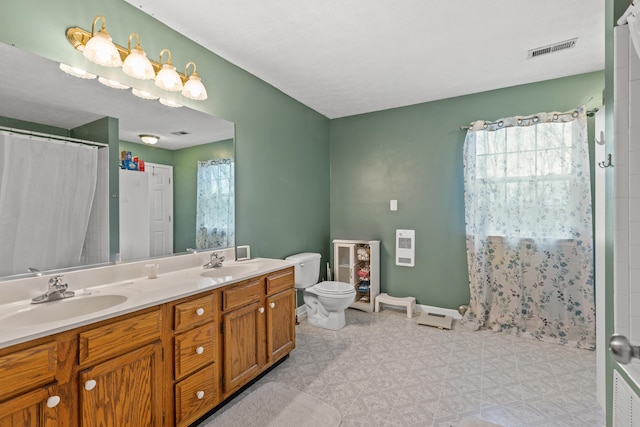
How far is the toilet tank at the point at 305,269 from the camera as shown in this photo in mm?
2996

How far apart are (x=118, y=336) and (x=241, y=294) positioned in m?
0.72

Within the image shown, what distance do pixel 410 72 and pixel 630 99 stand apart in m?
1.77

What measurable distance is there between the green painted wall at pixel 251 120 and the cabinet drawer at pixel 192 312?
1.00 metres

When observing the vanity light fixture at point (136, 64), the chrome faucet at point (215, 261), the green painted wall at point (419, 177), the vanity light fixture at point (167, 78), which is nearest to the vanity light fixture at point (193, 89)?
the vanity light fixture at point (167, 78)

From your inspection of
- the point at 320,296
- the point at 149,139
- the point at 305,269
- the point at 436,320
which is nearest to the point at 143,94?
the point at 149,139

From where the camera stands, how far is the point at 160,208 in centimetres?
203

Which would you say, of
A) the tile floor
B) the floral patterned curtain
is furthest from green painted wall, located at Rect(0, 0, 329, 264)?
the floral patterned curtain

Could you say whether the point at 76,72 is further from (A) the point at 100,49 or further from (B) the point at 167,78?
(B) the point at 167,78

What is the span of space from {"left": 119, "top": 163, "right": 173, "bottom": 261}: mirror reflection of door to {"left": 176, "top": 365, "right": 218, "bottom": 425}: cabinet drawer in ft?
2.73

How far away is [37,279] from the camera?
1.43 metres

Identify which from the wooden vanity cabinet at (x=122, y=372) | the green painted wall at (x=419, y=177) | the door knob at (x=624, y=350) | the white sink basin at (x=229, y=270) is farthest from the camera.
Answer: the green painted wall at (x=419, y=177)

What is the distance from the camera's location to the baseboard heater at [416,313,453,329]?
2.97 metres

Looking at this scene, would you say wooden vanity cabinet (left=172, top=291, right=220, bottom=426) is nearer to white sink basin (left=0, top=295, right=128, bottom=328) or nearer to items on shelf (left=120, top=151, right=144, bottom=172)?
white sink basin (left=0, top=295, right=128, bottom=328)

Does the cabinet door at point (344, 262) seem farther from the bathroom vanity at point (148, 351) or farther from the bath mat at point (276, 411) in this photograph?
the bath mat at point (276, 411)
